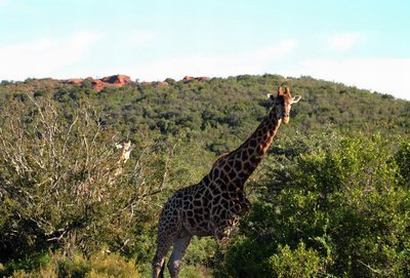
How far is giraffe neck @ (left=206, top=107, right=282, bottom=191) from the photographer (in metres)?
10.5

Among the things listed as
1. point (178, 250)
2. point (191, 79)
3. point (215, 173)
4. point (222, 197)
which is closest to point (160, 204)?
point (178, 250)

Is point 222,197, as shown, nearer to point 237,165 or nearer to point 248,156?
point 237,165

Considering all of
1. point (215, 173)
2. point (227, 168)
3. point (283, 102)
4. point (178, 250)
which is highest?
point (283, 102)

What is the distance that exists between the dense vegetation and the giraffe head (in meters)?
0.93

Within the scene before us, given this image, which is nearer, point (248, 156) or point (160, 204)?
point (248, 156)

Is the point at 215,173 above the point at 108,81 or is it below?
below

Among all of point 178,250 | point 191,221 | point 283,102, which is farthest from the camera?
point 178,250

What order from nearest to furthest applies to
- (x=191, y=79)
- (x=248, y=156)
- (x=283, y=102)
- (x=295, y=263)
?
(x=295, y=263), (x=283, y=102), (x=248, y=156), (x=191, y=79)

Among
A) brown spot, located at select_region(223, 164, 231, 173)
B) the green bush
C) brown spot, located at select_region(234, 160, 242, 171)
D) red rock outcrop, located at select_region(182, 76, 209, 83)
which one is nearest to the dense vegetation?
the green bush

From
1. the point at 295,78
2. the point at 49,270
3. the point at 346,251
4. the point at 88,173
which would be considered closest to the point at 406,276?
the point at 346,251

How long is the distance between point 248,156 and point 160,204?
24.2 feet

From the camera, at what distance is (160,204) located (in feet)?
57.6

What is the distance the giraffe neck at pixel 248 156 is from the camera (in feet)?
34.3

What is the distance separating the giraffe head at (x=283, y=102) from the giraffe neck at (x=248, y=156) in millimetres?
197
